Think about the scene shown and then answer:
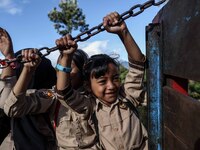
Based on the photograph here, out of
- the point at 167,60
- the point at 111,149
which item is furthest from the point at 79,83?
the point at 167,60

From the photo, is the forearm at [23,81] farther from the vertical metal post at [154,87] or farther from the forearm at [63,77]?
the vertical metal post at [154,87]

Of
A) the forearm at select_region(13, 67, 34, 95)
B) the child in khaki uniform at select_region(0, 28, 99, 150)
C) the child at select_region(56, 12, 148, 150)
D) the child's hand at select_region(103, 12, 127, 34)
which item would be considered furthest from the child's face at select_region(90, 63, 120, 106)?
the child's hand at select_region(103, 12, 127, 34)

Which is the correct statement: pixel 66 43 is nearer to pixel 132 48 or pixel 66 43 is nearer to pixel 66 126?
pixel 132 48

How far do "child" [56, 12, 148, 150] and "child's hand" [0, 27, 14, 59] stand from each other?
1.81ft

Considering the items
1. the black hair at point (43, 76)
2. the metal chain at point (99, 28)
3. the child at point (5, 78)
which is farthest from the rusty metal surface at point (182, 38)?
the black hair at point (43, 76)

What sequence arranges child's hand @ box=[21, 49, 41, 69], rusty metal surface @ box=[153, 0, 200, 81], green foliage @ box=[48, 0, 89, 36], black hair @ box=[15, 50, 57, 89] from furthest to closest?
green foliage @ box=[48, 0, 89, 36] < black hair @ box=[15, 50, 57, 89] < child's hand @ box=[21, 49, 41, 69] < rusty metal surface @ box=[153, 0, 200, 81]

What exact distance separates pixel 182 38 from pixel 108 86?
1050 millimetres

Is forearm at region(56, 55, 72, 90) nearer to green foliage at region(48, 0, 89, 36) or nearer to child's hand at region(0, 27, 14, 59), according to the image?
child's hand at region(0, 27, 14, 59)

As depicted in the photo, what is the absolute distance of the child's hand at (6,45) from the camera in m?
2.48

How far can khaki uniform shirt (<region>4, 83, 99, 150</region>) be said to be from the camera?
225cm

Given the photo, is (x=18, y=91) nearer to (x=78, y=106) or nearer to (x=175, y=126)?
(x=78, y=106)

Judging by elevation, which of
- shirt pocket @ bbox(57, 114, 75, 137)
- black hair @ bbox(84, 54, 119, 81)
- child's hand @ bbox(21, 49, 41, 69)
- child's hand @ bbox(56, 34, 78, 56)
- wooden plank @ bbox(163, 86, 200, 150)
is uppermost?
child's hand @ bbox(56, 34, 78, 56)

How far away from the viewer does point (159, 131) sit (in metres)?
1.75

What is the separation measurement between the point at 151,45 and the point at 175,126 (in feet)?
1.67
